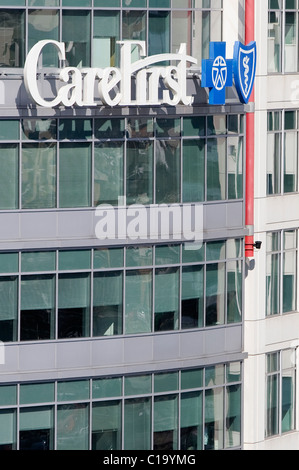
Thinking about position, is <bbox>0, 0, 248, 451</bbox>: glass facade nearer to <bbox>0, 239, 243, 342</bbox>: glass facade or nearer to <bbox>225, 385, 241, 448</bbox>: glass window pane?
<bbox>0, 239, 243, 342</bbox>: glass facade

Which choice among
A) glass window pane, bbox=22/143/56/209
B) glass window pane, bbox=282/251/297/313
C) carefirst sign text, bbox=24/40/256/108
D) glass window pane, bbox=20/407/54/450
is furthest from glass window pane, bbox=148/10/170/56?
glass window pane, bbox=20/407/54/450

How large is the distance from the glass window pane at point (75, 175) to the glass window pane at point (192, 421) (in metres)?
6.40

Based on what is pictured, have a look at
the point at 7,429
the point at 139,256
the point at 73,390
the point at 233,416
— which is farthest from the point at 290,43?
the point at 7,429

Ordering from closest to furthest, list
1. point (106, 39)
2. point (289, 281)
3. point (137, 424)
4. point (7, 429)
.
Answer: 1. point (7, 429)
2. point (106, 39)
3. point (137, 424)
4. point (289, 281)

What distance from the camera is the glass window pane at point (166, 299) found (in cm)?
4200

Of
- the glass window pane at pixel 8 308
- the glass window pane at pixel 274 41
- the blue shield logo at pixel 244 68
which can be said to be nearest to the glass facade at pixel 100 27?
the blue shield logo at pixel 244 68

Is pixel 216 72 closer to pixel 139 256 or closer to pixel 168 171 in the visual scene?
pixel 168 171

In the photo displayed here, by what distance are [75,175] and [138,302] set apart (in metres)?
3.92

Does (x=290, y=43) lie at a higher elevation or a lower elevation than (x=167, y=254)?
higher

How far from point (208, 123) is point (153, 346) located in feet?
20.7

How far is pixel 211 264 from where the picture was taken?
1692 inches

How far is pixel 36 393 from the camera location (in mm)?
40562
